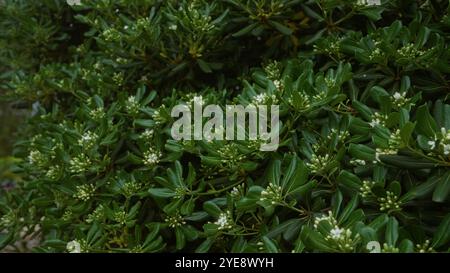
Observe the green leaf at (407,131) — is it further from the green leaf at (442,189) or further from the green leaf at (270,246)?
the green leaf at (270,246)

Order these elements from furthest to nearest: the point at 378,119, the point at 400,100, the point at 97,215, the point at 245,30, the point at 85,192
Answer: the point at 245,30 → the point at 85,192 → the point at 97,215 → the point at 400,100 → the point at 378,119

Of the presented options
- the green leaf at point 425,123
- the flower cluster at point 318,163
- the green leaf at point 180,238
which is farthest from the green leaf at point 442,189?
the green leaf at point 180,238

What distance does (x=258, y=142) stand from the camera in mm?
1846

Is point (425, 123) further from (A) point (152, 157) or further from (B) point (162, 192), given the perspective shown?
(A) point (152, 157)

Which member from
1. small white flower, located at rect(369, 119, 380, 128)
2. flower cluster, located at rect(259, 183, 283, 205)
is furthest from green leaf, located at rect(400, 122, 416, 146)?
flower cluster, located at rect(259, 183, 283, 205)

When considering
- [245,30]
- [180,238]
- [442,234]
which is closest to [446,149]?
[442,234]

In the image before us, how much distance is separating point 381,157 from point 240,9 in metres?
1.13

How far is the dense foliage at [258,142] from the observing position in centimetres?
163

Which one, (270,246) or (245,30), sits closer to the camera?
(270,246)

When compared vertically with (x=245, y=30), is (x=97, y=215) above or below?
below

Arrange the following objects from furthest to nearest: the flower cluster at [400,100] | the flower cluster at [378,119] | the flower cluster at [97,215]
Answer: the flower cluster at [97,215] < the flower cluster at [400,100] < the flower cluster at [378,119]

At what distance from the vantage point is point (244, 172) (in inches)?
76.6
